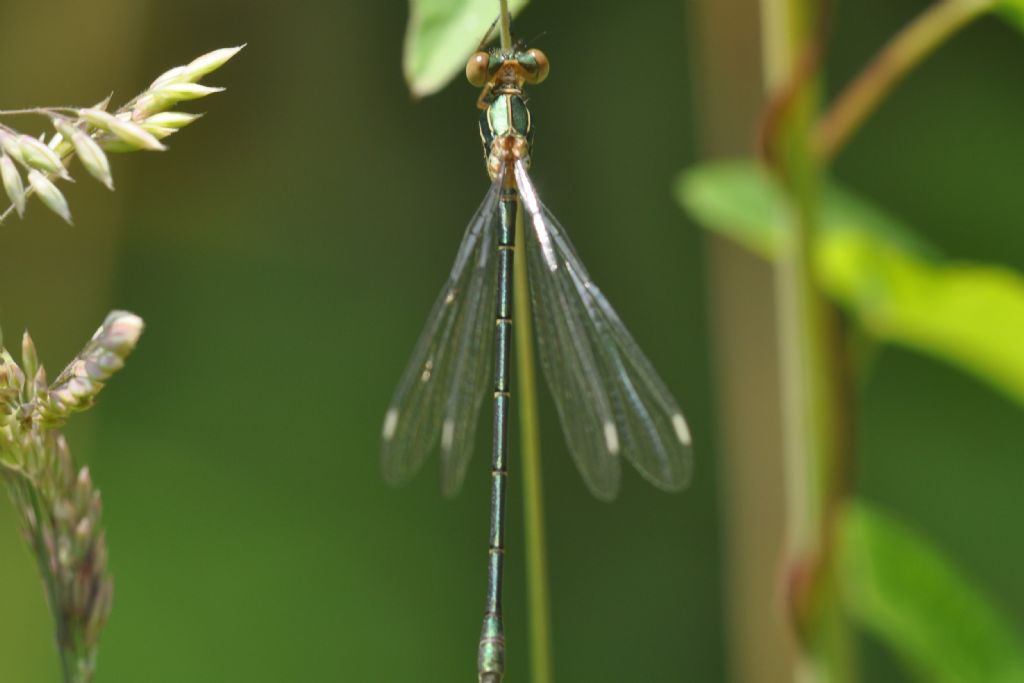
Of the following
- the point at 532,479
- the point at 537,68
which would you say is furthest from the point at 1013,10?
the point at 532,479

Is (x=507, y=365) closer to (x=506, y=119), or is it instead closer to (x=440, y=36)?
(x=506, y=119)

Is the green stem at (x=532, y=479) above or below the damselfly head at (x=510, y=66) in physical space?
below

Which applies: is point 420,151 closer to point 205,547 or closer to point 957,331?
point 205,547

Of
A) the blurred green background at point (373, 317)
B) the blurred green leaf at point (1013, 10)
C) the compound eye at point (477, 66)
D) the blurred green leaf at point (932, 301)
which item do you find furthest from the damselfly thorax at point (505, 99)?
the blurred green background at point (373, 317)

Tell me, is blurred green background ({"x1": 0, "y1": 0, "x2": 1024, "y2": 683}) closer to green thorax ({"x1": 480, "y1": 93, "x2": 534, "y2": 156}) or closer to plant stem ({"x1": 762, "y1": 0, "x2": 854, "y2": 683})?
green thorax ({"x1": 480, "y1": 93, "x2": 534, "y2": 156})

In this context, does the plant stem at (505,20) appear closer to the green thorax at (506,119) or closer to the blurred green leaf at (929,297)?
the green thorax at (506,119)

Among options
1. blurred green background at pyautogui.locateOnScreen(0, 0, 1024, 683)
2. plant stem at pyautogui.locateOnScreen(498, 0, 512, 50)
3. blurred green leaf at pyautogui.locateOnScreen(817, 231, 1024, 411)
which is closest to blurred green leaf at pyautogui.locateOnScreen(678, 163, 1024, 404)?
blurred green leaf at pyautogui.locateOnScreen(817, 231, 1024, 411)

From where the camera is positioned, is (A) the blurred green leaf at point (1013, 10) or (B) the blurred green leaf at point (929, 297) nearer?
(A) the blurred green leaf at point (1013, 10)
